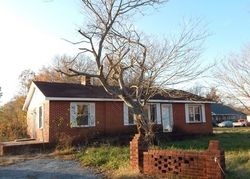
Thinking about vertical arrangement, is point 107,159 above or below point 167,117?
below

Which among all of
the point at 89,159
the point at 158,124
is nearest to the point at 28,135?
the point at 158,124

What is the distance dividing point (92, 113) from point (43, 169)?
990 cm

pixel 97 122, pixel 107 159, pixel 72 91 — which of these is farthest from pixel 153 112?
pixel 107 159

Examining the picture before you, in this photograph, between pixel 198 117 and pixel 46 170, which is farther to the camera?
pixel 198 117

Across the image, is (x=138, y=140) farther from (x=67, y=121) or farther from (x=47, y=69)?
(x=47, y=69)

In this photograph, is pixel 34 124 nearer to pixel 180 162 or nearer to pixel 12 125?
pixel 12 125

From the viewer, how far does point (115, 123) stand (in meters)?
23.7

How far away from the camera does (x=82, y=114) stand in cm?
2256

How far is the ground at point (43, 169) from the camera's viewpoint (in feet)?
38.7

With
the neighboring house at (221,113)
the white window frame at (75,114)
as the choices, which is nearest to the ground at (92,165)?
the white window frame at (75,114)

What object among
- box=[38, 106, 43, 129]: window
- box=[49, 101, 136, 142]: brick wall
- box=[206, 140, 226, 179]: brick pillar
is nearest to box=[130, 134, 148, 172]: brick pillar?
box=[206, 140, 226, 179]: brick pillar

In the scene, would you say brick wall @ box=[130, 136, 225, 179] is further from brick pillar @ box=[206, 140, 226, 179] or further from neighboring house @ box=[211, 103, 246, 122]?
neighboring house @ box=[211, 103, 246, 122]

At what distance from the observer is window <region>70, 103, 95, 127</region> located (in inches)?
863

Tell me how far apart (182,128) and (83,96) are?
9497 mm
